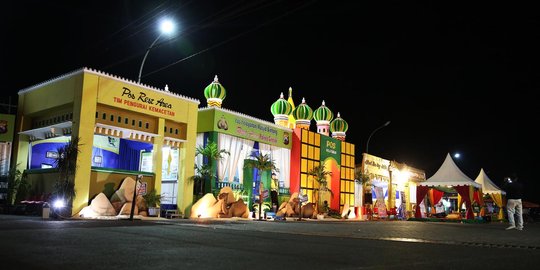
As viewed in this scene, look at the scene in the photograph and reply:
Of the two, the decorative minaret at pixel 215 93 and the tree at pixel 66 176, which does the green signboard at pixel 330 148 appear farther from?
the tree at pixel 66 176

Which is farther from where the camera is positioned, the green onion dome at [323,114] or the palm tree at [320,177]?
the green onion dome at [323,114]

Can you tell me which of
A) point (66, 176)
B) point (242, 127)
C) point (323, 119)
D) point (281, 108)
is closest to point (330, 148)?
point (323, 119)

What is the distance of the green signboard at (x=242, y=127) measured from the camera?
29266mm

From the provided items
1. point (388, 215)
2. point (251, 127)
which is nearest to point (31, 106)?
point (251, 127)

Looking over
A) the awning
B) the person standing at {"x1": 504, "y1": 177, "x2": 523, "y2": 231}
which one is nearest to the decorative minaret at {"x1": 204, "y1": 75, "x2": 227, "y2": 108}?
the awning

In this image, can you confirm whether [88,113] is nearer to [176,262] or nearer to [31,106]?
[31,106]

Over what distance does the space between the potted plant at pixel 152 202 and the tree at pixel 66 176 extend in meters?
3.78

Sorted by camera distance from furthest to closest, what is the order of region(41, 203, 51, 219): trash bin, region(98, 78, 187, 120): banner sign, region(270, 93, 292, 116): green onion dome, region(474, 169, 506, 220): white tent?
region(270, 93, 292, 116): green onion dome, region(474, 169, 506, 220): white tent, region(98, 78, 187, 120): banner sign, region(41, 203, 51, 219): trash bin

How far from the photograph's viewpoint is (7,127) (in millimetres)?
24188

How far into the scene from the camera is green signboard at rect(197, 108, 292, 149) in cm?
2927

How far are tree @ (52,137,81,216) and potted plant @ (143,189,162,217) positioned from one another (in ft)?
12.4

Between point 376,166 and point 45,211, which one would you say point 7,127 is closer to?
point 45,211

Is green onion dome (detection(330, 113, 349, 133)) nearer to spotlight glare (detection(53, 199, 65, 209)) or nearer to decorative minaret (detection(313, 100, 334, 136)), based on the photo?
decorative minaret (detection(313, 100, 334, 136))

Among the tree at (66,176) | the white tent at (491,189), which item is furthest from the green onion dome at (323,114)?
the tree at (66,176)
